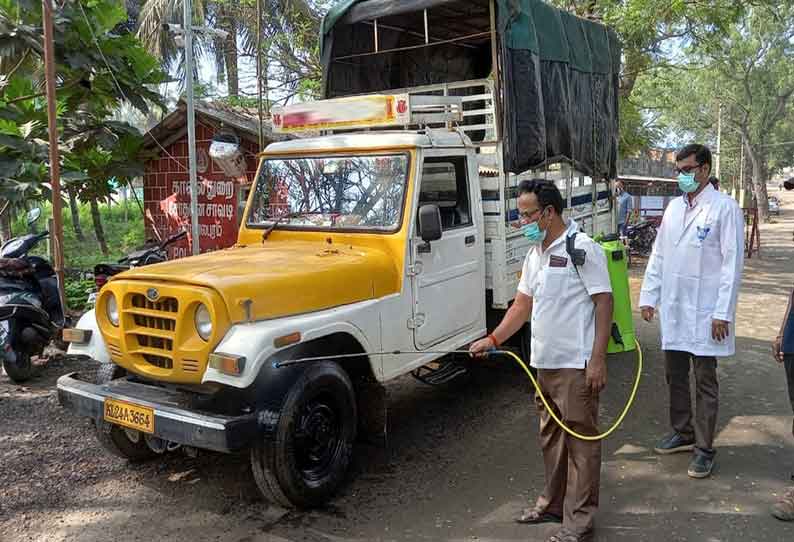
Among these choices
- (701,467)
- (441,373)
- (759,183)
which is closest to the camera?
(701,467)

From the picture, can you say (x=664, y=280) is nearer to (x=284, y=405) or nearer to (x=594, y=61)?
(x=284, y=405)

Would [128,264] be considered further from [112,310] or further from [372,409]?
[372,409]

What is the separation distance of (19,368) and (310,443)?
11.7ft

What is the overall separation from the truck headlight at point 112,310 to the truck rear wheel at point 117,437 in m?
0.42

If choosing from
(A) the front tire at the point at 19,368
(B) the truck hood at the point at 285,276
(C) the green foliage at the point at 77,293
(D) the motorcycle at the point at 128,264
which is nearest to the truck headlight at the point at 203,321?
(B) the truck hood at the point at 285,276

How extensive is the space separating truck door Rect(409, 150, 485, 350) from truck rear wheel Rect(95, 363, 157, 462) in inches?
75.4

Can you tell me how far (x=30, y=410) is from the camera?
5578 millimetres

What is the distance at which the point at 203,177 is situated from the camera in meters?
11.6

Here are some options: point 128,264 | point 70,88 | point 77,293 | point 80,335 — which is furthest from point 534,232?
point 70,88

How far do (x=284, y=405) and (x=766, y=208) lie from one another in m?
35.3

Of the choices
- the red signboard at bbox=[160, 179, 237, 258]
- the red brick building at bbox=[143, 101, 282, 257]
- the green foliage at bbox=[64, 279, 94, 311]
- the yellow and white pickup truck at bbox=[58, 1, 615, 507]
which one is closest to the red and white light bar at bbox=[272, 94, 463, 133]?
the yellow and white pickup truck at bbox=[58, 1, 615, 507]

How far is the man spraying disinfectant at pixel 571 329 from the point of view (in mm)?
3367

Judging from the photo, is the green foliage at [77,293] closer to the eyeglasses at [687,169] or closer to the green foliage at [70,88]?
the green foliage at [70,88]

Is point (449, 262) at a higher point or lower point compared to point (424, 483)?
higher
